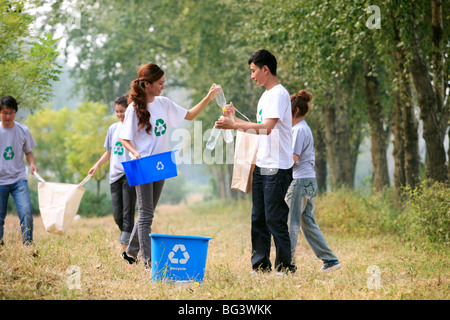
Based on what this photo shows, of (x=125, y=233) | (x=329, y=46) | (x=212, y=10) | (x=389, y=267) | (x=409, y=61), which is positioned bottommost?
(x=389, y=267)

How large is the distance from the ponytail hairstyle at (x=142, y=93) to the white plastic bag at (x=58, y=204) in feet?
5.29

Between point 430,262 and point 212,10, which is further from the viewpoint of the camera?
point 212,10

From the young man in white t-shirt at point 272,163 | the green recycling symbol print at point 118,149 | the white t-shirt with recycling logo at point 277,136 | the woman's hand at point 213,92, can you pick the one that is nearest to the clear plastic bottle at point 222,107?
the woman's hand at point 213,92

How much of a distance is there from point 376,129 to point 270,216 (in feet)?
30.5

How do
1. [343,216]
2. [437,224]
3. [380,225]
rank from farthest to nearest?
[343,216] → [380,225] → [437,224]

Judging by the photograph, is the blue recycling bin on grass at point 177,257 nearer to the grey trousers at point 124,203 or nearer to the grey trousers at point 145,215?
the grey trousers at point 145,215

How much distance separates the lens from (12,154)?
761 cm

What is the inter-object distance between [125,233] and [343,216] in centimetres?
629

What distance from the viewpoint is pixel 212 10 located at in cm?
A: 2220

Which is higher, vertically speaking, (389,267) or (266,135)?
(266,135)

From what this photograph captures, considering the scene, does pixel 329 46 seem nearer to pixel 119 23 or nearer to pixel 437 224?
pixel 437 224

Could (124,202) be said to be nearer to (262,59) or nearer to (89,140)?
(262,59)

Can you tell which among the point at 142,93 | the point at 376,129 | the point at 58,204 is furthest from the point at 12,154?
the point at 376,129
